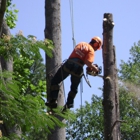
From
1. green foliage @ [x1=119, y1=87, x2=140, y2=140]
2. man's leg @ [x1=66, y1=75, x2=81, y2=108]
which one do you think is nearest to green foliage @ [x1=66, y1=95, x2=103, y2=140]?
green foliage @ [x1=119, y1=87, x2=140, y2=140]

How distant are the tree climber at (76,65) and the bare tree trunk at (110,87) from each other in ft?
2.88

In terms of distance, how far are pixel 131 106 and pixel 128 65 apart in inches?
147

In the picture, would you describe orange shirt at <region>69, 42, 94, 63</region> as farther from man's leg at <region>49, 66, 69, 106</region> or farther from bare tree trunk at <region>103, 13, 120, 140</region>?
bare tree trunk at <region>103, 13, 120, 140</region>

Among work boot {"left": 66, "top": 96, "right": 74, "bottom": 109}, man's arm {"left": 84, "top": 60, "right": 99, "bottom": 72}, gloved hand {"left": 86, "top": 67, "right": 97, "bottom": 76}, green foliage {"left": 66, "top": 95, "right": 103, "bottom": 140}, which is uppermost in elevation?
man's arm {"left": 84, "top": 60, "right": 99, "bottom": 72}

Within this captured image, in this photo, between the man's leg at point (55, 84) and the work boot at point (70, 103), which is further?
the work boot at point (70, 103)

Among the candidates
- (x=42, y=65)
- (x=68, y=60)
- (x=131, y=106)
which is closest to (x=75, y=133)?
(x=131, y=106)

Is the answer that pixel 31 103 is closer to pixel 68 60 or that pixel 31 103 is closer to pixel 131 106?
pixel 68 60

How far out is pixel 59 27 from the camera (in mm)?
11820

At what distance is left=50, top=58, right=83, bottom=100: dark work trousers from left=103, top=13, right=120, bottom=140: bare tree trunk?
3.01 ft

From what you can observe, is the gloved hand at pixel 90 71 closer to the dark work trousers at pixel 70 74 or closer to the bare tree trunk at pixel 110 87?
the dark work trousers at pixel 70 74

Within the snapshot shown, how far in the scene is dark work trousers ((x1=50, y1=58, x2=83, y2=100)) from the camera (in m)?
11.8

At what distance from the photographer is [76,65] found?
1227 centimetres

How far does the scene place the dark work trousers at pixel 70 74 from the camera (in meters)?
11.8

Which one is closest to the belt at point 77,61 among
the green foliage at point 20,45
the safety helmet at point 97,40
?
the safety helmet at point 97,40
